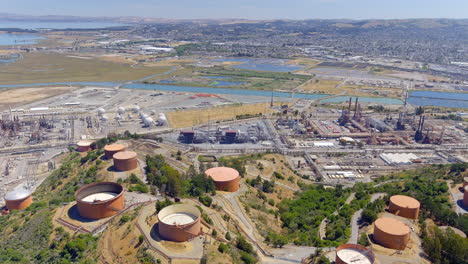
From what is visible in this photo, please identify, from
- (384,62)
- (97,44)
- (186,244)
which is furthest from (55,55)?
(186,244)

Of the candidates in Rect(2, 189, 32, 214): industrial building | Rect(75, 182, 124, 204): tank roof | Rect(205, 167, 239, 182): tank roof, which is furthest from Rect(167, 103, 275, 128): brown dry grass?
Rect(75, 182, 124, 204): tank roof

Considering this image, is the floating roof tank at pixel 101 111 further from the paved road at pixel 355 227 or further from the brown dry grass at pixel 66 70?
the paved road at pixel 355 227

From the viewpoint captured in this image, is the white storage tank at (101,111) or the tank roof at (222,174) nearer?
the tank roof at (222,174)

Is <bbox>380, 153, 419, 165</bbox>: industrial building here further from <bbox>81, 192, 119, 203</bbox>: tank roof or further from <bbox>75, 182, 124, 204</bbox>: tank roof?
<bbox>81, 192, 119, 203</bbox>: tank roof

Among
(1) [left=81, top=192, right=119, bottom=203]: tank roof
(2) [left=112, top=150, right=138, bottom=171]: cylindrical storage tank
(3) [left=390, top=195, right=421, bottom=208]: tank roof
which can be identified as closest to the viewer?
(3) [left=390, top=195, right=421, bottom=208]: tank roof

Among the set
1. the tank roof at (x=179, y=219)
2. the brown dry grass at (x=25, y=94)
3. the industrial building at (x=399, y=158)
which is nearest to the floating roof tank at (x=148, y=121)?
the brown dry grass at (x=25, y=94)

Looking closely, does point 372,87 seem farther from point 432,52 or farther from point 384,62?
point 432,52
